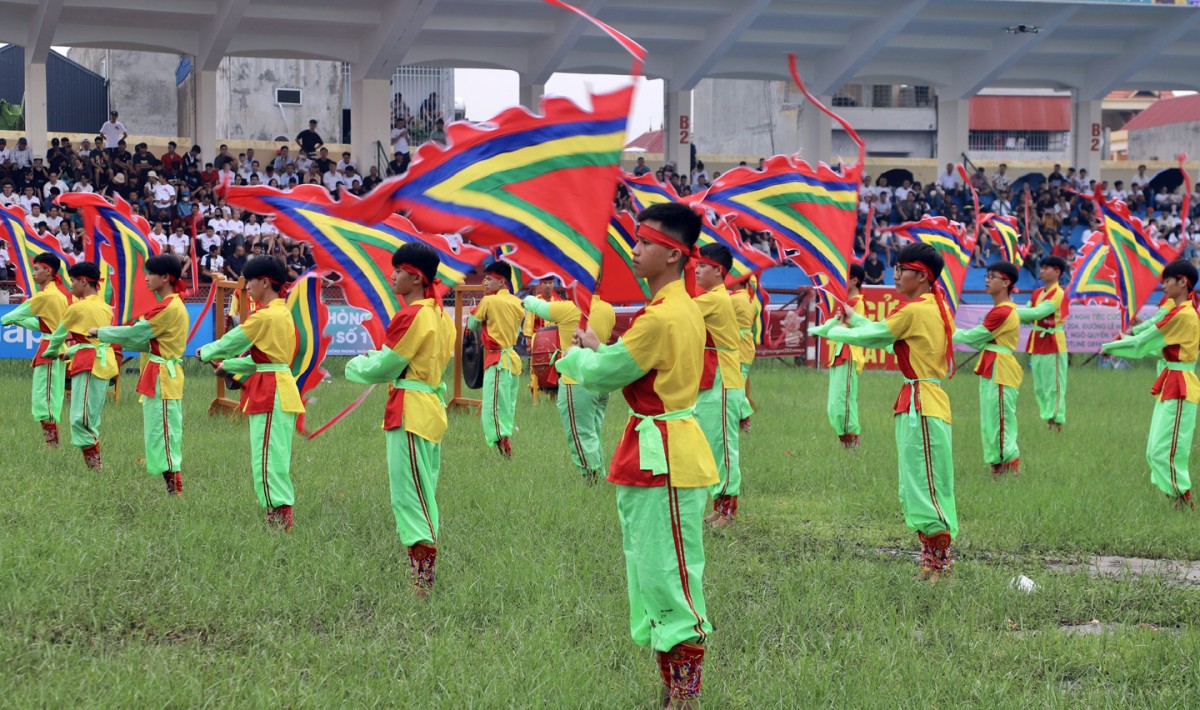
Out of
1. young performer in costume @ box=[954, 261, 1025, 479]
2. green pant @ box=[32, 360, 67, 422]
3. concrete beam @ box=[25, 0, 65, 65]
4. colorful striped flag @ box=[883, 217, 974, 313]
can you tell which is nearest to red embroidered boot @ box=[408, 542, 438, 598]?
young performer in costume @ box=[954, 261, 1025, 479]

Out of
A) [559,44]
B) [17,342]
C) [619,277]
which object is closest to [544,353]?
[17,342]

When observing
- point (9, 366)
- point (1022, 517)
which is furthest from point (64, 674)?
point (9, 366)

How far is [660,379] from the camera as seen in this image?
4707 millimetres

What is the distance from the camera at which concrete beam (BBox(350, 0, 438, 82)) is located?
23906 mm

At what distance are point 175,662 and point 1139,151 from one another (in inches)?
2131

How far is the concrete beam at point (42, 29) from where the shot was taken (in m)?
22.2

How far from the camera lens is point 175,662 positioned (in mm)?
5117

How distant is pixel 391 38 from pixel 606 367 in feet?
70.7

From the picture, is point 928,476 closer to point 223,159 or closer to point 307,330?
point 307,330

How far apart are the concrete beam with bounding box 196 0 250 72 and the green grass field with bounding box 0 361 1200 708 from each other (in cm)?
1462

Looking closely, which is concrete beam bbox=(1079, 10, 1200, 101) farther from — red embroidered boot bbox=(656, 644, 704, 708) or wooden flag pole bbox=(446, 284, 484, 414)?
red embroidered boot bbox=(656, 644, 704, 708)

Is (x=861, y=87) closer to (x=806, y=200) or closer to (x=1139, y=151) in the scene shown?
(x=1139, y=151)

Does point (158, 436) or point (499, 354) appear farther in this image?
point (499, 354)

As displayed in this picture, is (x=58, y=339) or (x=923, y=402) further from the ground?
(x=58, y=339)
